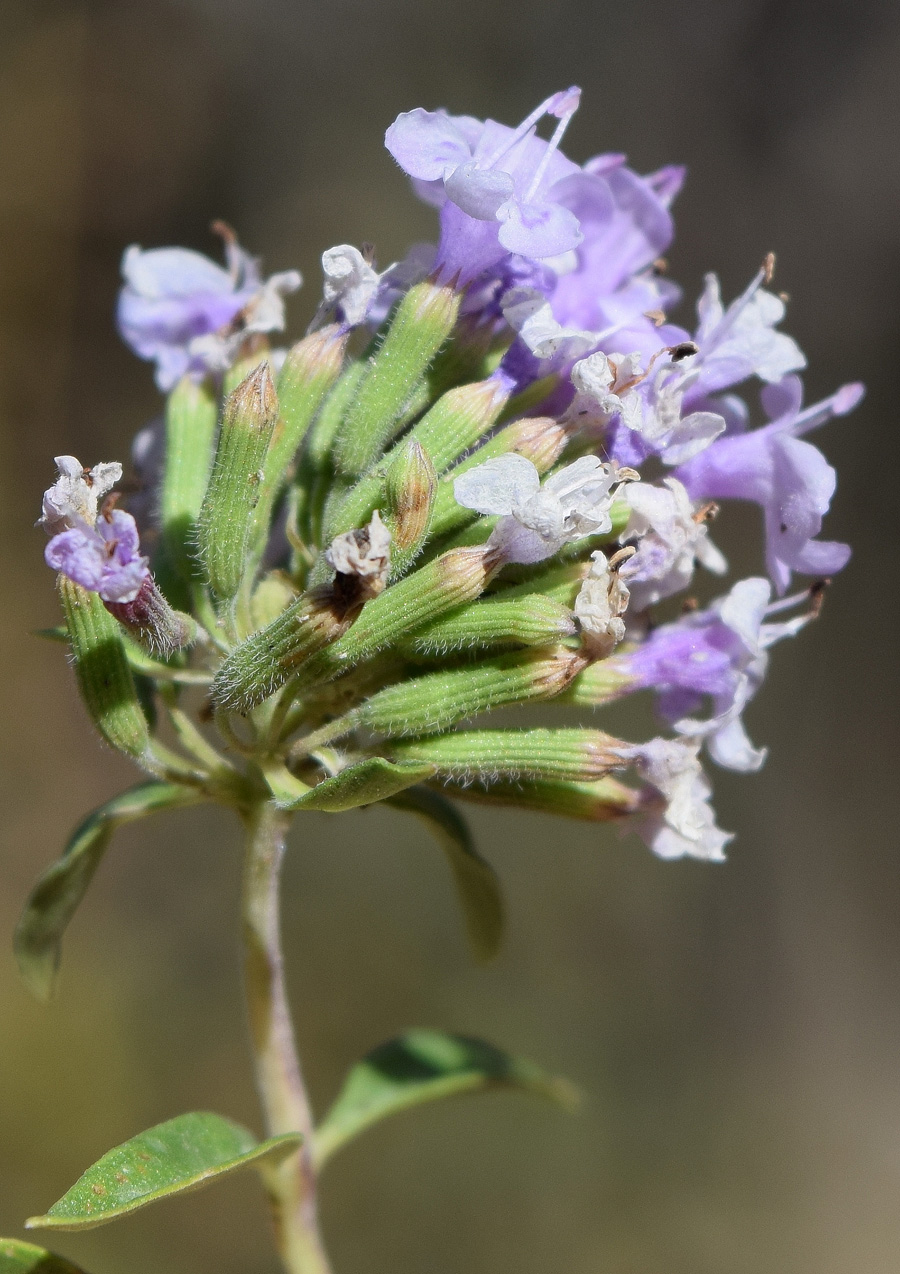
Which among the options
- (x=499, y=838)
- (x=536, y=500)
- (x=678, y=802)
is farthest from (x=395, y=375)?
(x=499, y=838)

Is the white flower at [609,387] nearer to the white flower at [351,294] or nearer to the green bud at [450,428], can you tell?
the green bud at [450,428]

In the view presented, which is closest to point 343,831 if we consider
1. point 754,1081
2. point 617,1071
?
point 617,1071

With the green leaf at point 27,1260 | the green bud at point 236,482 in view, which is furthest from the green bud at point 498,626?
the green leaf at point 27,1260

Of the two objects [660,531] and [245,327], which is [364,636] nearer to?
[660,531]

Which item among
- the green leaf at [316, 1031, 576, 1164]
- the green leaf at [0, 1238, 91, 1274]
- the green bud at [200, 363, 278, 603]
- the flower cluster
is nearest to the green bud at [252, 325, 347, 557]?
the flower cluster

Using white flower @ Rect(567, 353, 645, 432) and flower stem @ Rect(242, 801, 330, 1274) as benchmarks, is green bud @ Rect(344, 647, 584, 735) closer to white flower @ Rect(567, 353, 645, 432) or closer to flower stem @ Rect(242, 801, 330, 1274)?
white flower @ Rect(567, 353, 645, 432)

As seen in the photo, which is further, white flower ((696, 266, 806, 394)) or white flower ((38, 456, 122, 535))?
white flower ((696, 266, 806, 394))
